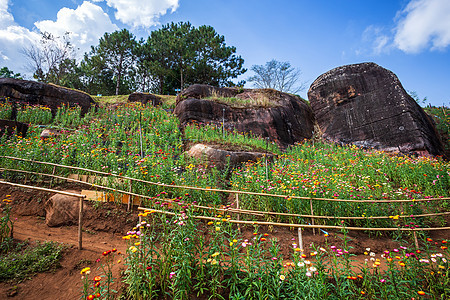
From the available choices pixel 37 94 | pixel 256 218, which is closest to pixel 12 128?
pixel 37 94

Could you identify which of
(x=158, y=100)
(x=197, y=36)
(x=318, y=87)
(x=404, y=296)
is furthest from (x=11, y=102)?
(x=197, y=36)

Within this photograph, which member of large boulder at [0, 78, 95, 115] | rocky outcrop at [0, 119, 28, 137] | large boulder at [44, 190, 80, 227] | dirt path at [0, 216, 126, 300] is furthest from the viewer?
large boulder at [0, 78, 95, 115]

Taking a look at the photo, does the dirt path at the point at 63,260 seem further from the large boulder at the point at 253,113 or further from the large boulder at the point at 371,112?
the large boulder at the point at 371,112

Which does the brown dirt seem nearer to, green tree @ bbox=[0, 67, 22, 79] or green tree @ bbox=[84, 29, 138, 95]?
green tree @ bbox=[84, 29, 138, 95]

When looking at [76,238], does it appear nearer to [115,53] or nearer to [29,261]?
[29,261]

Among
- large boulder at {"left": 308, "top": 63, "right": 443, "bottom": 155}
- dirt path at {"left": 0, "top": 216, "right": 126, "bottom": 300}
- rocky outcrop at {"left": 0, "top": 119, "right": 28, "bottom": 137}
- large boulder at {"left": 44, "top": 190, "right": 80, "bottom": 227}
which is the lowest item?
dirt path at {"left": 0, "top": 216, "right": 126, "bottom": 300}

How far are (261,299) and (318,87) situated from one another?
13391 mm

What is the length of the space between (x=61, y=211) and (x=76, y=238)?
80 centimetres

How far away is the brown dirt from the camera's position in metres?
2.22

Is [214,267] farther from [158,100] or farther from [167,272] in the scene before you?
[158,100]

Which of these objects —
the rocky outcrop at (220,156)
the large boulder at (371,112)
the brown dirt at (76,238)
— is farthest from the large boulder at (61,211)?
the large boulder at (371,112)

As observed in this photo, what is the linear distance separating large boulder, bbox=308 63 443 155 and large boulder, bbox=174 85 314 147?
1502 mm

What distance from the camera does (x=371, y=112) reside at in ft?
33.9

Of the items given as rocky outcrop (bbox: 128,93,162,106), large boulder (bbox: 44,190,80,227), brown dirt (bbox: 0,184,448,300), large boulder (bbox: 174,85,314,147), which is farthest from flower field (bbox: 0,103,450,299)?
rocky outcrop (bbox: 128,93,162,106)
